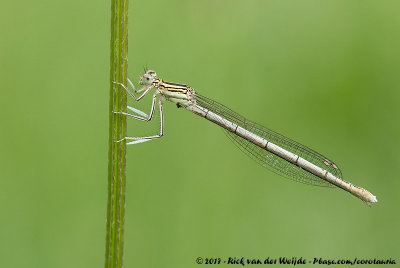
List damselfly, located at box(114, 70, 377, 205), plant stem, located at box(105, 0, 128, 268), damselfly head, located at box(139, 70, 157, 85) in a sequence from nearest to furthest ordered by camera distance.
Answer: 1. plant stem, located at box(105, 0, 128, 268)
2. damselfly head, located at box(139, 70, 157, 85)
3. damselfly, located at box(114, 70, 377, 205)

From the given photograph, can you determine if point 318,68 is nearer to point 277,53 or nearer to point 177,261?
point 277,53

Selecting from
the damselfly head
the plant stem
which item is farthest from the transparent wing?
the plant stem

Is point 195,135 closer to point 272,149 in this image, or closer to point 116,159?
point 272,149

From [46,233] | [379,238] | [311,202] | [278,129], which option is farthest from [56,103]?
[379,238]

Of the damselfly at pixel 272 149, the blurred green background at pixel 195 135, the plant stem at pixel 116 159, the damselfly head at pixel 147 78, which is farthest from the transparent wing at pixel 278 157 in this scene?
the plant stem at pixel 116 159

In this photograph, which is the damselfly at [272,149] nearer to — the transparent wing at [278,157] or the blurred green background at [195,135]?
the transparent wing at [278,157]

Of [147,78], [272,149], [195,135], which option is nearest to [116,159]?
[147,78]

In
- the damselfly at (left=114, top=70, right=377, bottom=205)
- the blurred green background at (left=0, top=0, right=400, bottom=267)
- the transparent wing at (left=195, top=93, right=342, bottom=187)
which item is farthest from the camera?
the transparent wing at (left=195, top=93, right=342, bottom=187)

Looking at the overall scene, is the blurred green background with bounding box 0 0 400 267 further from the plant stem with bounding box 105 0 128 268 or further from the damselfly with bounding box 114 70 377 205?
the plant stem with bounding box 105 0 128 268
